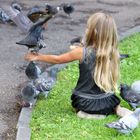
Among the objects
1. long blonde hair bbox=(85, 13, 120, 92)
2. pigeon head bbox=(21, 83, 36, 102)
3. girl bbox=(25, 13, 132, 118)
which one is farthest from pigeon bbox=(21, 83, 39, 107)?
long blonde hair bbox=(85, 13, 120, 92)

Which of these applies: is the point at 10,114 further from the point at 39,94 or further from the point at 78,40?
the point at 78,40

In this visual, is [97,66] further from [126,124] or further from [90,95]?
[126,124]

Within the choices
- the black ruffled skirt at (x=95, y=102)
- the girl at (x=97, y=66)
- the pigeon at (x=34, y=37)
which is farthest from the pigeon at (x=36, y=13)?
the black ruffled skirt at (x=95, y=102)

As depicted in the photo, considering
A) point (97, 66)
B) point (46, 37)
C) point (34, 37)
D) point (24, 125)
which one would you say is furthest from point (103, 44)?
point (46, 37)

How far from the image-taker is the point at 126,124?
508 centimetres

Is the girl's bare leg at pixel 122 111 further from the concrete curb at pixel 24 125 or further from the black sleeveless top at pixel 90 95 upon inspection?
the concrete curb at pixel 24 125

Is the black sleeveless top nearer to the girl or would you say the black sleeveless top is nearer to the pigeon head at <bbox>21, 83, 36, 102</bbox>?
the girl

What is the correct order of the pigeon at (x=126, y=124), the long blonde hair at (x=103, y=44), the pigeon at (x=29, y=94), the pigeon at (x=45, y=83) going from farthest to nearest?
the pigeon at (x=45, y=83) < the pigeon at (x=29, y=94) < the long blonde hair at (x=103, y=44) < the pigeon at (x=126, y=124)

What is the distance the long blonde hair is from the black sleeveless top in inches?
2.8

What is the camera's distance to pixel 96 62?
5527mm

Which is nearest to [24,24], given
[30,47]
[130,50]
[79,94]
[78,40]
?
→ [30,47]

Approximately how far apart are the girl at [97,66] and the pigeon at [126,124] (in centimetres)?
43

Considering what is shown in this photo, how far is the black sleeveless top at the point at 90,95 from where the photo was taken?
555 cm

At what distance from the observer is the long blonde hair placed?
17.9 ft
